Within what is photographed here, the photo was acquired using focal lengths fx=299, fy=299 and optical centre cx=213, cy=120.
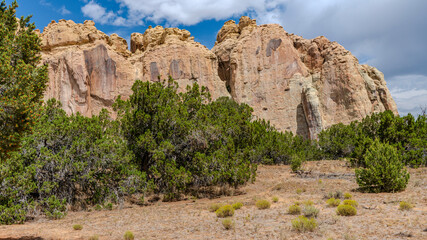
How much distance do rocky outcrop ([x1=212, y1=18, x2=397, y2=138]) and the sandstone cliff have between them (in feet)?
0.53

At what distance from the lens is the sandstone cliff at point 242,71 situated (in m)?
50.6

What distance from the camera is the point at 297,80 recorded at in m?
53.9

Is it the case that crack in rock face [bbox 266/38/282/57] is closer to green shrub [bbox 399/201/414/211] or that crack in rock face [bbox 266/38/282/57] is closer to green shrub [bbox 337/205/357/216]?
green shrub [bbox 399/201/414/211]

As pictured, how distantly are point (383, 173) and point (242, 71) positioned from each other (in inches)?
1753

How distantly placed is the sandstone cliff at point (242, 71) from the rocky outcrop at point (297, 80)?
0.53 feet

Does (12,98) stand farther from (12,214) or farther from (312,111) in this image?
(312,111)

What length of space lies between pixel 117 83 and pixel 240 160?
140 feet

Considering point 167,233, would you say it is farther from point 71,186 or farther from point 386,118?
point 386,118

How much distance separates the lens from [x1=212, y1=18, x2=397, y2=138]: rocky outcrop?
49.7m

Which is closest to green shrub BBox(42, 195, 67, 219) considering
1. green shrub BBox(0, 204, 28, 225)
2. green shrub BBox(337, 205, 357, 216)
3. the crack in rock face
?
green shrub BBox(0, 204, 28, 225)

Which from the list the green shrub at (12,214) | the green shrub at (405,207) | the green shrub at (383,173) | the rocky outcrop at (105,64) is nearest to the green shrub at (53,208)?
the green shrub at (12,214)

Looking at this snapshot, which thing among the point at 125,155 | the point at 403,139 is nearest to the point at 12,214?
the point at 125,155

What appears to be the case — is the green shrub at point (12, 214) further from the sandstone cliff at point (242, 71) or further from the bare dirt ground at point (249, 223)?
the sandstone cliff at point (242, 71)

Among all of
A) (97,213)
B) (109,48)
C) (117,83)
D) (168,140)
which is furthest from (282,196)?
(109,48)
